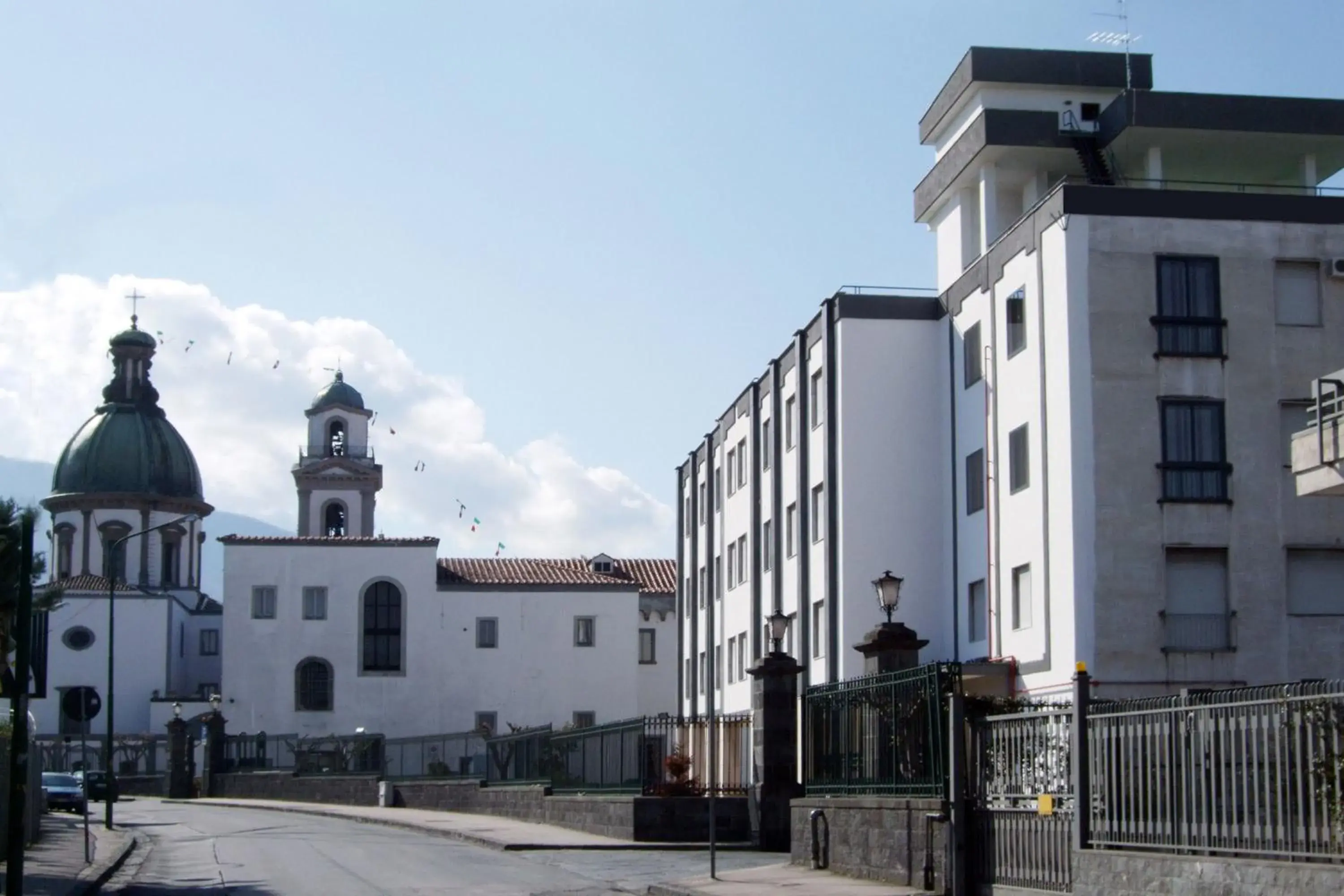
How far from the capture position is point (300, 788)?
5831 centimetres

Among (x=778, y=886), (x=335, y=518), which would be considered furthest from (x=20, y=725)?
(x=335, y=518)

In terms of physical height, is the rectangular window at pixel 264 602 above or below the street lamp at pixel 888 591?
above

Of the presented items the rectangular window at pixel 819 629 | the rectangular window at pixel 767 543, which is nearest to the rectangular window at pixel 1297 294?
the rectangular window at pixel 819 629

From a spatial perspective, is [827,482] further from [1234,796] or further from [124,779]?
[124,779]

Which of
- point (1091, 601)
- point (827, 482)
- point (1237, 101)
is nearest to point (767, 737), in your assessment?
point (1091, 601)

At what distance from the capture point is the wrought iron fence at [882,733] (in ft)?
62.3

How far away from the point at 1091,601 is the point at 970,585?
5553 mm

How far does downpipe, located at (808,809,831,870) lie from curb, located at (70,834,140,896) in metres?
8.85

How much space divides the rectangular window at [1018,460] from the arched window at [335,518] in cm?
6013

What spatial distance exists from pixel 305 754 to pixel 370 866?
35449mm

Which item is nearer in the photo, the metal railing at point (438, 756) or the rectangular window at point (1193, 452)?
the rectangular window at point (1193, 452)

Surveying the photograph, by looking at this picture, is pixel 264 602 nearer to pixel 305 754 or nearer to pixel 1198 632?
pixel 305 754

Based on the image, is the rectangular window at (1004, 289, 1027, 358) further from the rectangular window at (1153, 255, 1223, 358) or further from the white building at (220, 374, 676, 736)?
the white building at (220, 374, 676, 736)

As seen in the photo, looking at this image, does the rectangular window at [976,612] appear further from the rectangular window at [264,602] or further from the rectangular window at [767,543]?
the rectangular window at [264,602]
